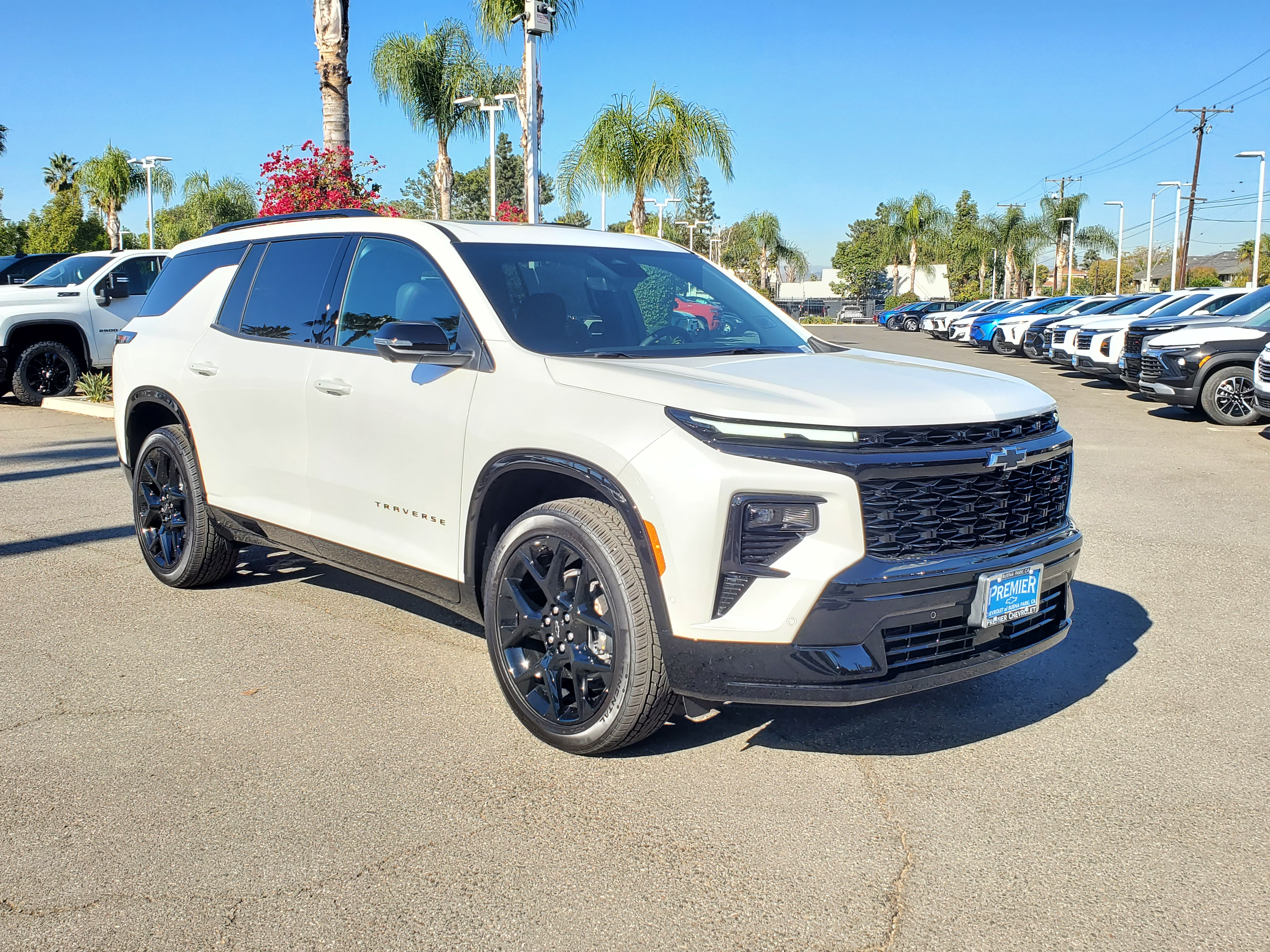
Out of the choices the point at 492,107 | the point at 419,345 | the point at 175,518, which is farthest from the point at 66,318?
the point at 492,107

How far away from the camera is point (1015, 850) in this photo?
321cm

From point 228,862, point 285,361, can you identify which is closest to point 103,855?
point 228,862

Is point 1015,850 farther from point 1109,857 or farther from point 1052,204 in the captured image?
point 1052,204

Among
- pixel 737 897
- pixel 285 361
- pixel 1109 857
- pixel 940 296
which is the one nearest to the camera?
pixel 737 897

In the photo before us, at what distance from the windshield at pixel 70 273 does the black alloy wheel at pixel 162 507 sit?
10329 millimetres

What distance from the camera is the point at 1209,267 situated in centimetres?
12081

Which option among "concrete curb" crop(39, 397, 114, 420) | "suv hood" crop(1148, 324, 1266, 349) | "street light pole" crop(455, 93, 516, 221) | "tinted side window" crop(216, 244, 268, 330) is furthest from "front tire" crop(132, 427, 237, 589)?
"street light pole" crop(455, 93, 516, 221)

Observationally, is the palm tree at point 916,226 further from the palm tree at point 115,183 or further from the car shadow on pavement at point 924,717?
the car shadow on pavement at point 924,717

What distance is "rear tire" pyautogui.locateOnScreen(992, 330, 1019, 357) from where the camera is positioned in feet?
100

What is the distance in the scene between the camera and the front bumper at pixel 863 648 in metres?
3.30

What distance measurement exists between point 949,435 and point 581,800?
1609 mm

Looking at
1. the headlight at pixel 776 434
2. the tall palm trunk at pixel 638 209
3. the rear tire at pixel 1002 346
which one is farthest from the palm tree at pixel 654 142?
the headlight at pixel 776 434

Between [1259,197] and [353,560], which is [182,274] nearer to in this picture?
[353,560]

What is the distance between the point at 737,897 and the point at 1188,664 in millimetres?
2811
